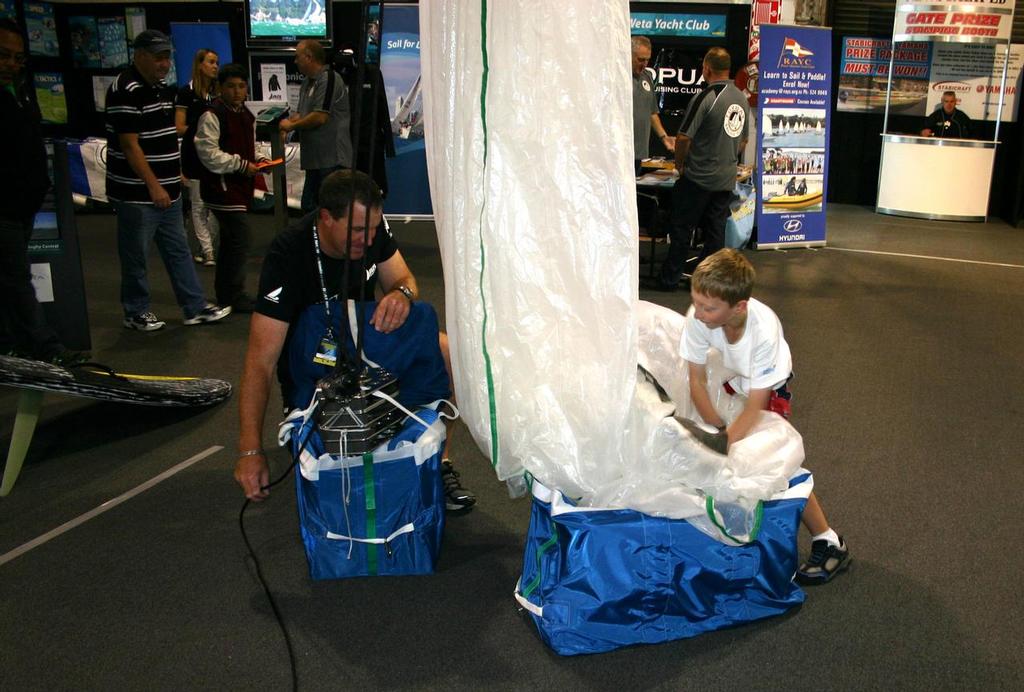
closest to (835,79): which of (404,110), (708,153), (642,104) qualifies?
(642,104)

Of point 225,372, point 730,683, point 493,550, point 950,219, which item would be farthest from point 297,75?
point 730,683

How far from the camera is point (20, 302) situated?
356cm

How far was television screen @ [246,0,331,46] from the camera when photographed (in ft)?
25.9

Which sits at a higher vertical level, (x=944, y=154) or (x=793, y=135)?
(x=793, y=135)

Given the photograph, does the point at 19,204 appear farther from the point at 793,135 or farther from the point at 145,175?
the point at 793,135

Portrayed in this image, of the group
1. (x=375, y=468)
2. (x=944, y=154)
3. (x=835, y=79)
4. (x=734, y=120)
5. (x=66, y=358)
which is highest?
(x=835, y=79)

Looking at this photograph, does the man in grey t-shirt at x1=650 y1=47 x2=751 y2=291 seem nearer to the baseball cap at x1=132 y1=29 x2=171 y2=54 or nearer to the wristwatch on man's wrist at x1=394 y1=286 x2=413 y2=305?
the baseball cap at x1=132 y1=29 x2=171 y2=54

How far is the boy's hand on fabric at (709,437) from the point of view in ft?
6.64

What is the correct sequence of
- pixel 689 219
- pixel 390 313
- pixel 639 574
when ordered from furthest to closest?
pixel 689 219
pixel 390 313
pixel 639 574

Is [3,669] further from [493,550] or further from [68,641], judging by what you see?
[493,550]

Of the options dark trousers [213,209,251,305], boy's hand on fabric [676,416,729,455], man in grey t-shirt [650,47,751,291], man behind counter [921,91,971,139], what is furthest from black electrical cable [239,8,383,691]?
man behind counter [921,91,971,139]

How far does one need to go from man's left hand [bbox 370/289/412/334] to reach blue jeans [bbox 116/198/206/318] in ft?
7.81

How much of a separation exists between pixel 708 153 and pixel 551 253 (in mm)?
3453

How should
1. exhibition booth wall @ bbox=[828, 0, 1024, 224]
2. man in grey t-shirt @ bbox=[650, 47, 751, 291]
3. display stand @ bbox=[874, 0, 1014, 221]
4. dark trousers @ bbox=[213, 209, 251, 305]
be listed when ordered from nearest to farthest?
dark trousers @ bbox=[213, 209, 251, 305]
man in grey t-shirt @ bbox=[650, 47, 751, 291]
display stand @ bbox=[874, 0, 1014, 221]
exhibition booth wall @ bbox=[828, 0, 1024, 224]
